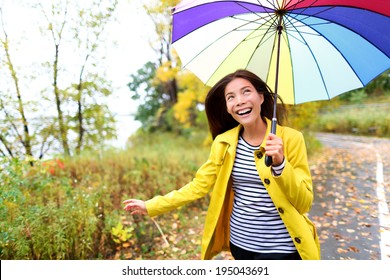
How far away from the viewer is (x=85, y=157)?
546cm

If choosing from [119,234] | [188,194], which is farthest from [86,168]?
[188,194]

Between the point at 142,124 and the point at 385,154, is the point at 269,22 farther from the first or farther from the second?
the point at 142,124

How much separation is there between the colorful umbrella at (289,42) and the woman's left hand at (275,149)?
175 millimetres

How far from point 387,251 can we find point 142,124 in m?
9.97

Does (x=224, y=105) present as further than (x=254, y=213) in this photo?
Yes

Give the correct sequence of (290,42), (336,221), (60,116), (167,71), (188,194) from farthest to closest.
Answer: (167,71), (60,116), (336,221), (290,42), (188,194)

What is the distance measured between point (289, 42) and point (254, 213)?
1.11 metres

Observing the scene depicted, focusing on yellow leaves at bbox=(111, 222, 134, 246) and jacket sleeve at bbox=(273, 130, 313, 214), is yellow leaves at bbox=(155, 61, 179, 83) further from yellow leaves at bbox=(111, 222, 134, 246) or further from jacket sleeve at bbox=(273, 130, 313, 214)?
jacket sleeve at bbox=(273, 130, 313, 214)

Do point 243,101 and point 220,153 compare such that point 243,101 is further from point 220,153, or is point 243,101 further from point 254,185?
point 254,185

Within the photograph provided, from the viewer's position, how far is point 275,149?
4.12 feet

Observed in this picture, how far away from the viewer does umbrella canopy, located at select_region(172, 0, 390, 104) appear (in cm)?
157

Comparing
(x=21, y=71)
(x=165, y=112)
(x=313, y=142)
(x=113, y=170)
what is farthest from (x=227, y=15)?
(x=165, y=112)

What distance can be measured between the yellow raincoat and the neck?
1.5 inches

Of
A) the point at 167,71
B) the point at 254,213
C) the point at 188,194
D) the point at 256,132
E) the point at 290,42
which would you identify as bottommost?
the point at 254,213
